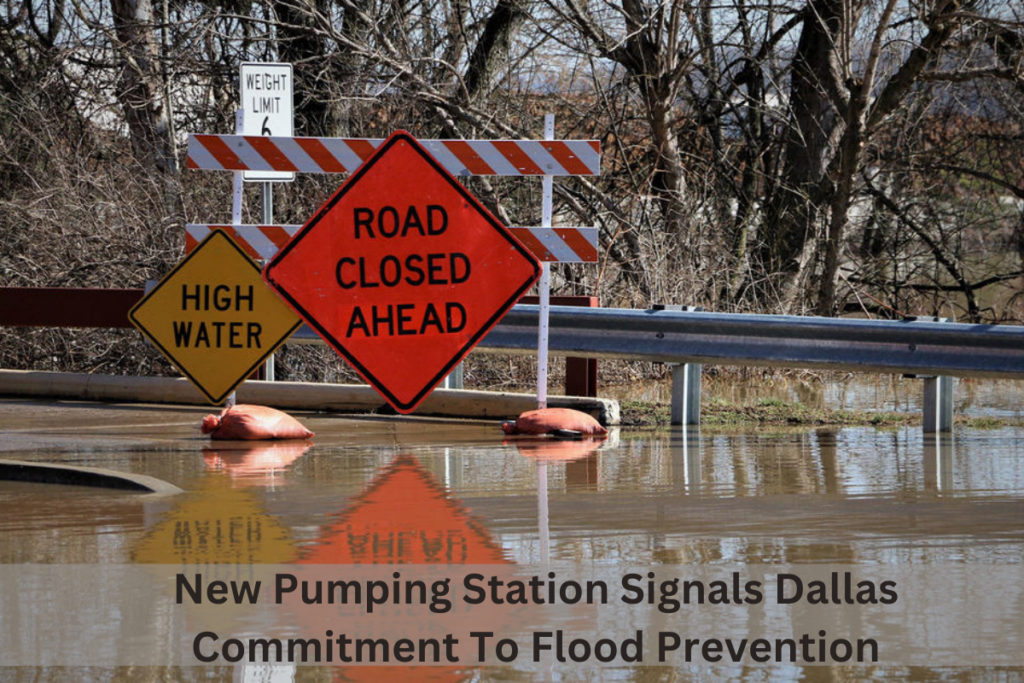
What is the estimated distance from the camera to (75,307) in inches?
504

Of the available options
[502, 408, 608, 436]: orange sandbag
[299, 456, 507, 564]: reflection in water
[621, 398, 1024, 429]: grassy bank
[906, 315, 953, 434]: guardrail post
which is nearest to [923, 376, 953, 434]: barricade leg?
[906, 315, 953, 434]: guardrail post

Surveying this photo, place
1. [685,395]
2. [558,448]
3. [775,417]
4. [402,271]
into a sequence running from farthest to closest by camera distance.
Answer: [775,417] → [685,395] → [558,448] → [402,271]

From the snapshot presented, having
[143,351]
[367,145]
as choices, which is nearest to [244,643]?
[367,145]

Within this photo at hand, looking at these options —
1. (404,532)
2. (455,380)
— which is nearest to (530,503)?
(404,532)

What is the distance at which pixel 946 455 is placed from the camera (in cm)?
900

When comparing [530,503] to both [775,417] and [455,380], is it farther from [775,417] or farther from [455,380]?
[455,380]

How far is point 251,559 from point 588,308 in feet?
18.8

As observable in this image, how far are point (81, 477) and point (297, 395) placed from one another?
4046 millimetres

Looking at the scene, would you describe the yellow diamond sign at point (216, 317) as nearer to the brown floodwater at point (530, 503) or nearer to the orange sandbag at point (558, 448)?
the brown floodwater at point (530, 503)

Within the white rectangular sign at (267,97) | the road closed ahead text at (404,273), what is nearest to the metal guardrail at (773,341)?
the white rectangular sign at (267,97)

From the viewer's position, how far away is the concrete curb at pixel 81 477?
7.66 meters

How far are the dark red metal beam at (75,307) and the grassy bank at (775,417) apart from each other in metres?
4.40

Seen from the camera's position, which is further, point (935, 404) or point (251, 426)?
point (935, 404)

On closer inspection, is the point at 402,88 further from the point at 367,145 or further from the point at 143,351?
the point at 367,145
